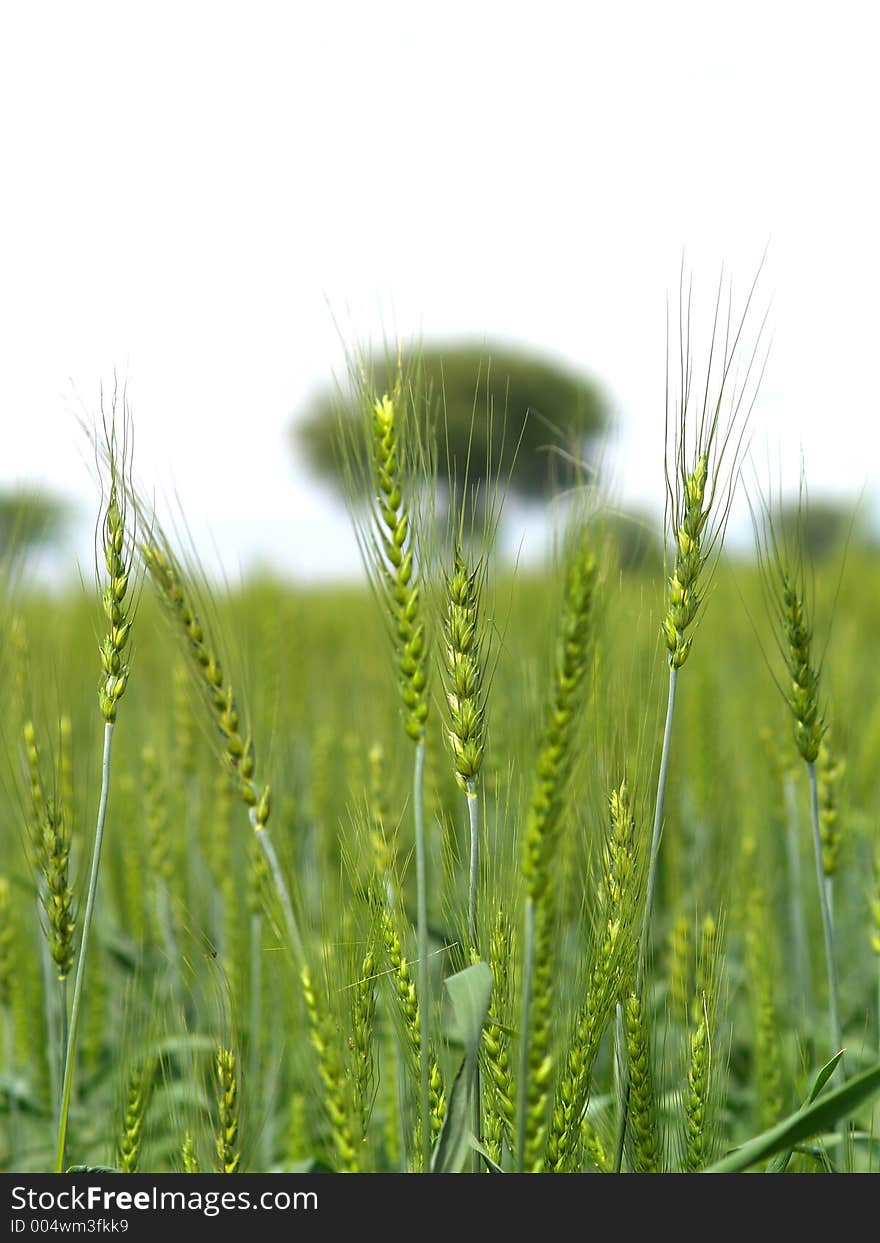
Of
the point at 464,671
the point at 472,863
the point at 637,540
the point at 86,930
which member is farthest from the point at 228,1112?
the point at 637,540

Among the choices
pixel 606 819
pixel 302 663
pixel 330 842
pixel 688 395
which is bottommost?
pixel 606 819

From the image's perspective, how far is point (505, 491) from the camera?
0.79 meters

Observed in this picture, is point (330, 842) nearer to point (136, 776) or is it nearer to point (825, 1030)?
point (136, 776)

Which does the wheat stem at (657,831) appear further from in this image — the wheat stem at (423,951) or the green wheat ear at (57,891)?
the green wheat ear at (57,891)

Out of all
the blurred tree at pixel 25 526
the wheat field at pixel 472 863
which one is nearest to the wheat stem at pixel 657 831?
the wheat field at pixel 472 863

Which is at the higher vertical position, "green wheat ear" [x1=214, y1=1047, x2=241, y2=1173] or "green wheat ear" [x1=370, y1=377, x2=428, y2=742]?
"green wheat ear" [x1=370, y1=377, x2=428, y2=742]

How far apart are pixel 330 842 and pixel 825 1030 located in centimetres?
96

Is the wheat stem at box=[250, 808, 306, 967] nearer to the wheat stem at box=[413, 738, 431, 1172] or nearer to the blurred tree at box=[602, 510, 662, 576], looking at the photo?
the wheat stem at box=[413, 738, 431, 1172]

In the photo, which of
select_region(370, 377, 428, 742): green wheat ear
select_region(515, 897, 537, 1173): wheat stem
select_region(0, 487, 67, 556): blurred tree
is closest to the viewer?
select_region(515, 897, 537, 1173): wheat stem

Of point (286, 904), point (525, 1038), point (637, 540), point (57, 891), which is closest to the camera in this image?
point (525, 1038)

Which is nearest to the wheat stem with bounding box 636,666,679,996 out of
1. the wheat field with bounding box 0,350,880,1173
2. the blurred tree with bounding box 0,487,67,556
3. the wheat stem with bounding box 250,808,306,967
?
the wheat field with bounding box 0,350,880,1173

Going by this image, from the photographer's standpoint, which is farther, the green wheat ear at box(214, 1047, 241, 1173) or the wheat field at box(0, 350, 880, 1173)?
the green wheat ear at box(214, 1047, 241, 1173)

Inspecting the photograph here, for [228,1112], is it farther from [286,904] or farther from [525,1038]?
[525,1038]
